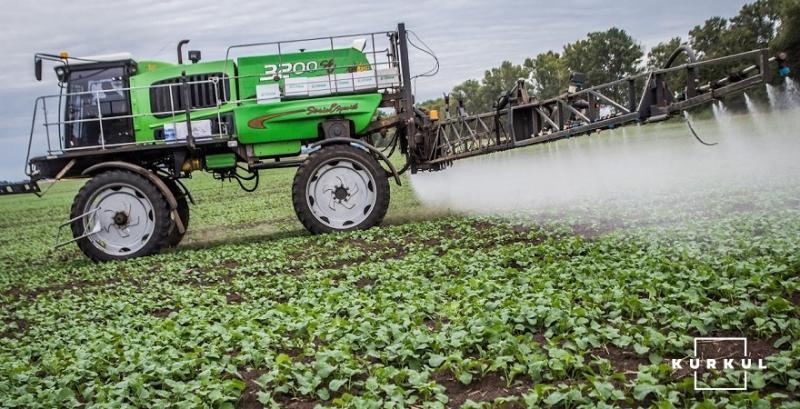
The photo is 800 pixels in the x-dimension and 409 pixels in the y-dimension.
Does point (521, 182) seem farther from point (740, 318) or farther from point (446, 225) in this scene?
point (740, 318)

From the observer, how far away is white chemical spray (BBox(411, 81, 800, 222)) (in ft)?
45.1

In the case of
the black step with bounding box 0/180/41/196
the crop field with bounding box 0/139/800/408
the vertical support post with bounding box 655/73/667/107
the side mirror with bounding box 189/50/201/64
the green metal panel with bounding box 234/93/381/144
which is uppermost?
the side mirror with bounding box 189/50/201/64

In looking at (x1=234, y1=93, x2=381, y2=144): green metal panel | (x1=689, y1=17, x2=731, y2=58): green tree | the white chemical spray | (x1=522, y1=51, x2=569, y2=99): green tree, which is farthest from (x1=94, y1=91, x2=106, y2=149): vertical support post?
(x1=522, y1=51, x2=569, y2=99): green tree

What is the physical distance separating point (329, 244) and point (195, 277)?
8.54 feet

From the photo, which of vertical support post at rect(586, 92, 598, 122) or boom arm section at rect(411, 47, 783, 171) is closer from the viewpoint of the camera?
boom arm section at rect(411, 47, 783, 171)

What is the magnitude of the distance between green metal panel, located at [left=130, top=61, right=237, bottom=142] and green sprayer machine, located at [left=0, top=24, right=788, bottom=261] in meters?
0.02

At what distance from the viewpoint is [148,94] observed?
606 inches

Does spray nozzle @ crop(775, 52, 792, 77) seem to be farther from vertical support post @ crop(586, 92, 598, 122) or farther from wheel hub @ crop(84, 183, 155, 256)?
wheel hub @ crop(84, 183, 155, 256)

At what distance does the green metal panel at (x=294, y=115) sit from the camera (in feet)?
49.4

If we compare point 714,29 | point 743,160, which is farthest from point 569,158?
point 714,29

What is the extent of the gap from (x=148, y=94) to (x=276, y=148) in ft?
9.19

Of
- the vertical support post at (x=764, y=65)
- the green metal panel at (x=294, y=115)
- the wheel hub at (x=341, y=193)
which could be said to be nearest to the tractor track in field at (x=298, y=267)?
Answer: the wheel hub at (x=341, y=193)

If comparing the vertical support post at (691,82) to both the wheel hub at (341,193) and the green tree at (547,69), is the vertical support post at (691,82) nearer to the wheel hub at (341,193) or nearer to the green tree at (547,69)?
the wheel hub at (341,193)

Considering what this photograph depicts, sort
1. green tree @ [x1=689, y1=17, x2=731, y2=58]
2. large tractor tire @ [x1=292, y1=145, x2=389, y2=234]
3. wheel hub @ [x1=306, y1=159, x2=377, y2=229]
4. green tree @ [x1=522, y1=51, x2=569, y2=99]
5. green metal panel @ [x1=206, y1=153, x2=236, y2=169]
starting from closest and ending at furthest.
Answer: large tractor tire @ [x1=292, y1=145, x2=389, y2=234] < wheel hub @ [x1=306, y1=159, x2=377, y2=229] < green metal panel @ [x1=206, y1=153, x2=236, y2=169] < green tree @ [x1=689, y1=17, x2=731, y2=58] < green tree @ [x1=522, y1=51, x2=569, y2=99]
